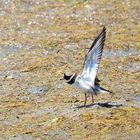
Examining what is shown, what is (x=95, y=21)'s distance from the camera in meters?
16.2

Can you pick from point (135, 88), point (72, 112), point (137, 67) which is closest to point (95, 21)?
point (137, 67)

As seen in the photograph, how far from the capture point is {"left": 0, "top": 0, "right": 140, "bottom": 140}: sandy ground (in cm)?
980

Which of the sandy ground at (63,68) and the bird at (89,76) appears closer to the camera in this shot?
the sandy ground at (63,68)

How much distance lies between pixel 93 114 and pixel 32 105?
1.15 meters

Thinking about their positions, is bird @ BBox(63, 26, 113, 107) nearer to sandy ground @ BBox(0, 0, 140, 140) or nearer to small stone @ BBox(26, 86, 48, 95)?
sandy ground @ BBox(0, 0, 140, 140)

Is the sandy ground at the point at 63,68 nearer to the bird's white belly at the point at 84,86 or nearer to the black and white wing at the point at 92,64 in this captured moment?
the bird's white belly at the point at 84,86

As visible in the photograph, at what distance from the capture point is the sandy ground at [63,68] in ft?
32.1

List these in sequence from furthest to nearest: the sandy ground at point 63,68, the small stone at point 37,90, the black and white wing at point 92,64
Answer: the small stone at point 37,90 → the black and white wing at point 92,64 → the sandy ground at point 63,68

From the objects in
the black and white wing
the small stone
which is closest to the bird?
the black and white wing

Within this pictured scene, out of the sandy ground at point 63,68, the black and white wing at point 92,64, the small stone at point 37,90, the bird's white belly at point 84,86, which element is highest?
the black and white wing at point 92,64

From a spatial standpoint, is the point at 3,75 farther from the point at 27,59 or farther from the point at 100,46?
the point at 100,46

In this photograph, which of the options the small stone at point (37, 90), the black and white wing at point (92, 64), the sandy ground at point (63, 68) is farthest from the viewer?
the small stone at point (37, 90)

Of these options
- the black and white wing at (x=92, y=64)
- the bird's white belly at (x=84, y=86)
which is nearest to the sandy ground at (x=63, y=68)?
the bird's white belly at (x=84, y=86)

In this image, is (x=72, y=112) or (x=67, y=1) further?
(x=67, y=1)
